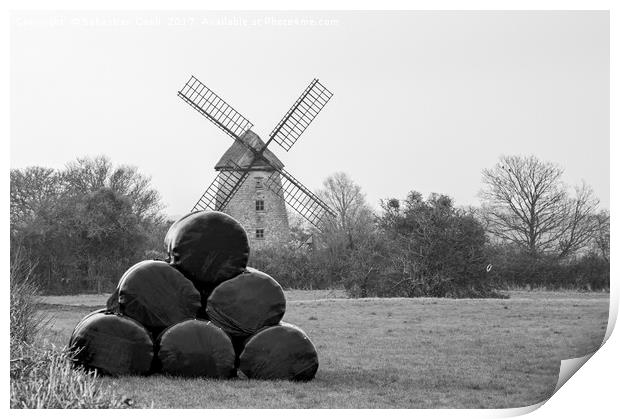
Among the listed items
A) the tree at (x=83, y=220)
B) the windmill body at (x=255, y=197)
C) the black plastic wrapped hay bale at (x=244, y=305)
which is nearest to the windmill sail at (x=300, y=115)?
the windmill body at (x=255, y=197)

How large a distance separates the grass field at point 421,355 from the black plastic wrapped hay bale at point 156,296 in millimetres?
568

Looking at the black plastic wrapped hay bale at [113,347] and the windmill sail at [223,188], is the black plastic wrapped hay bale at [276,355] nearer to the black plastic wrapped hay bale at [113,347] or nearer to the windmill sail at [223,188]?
the black plastic wrapped hay bale at [113,347]

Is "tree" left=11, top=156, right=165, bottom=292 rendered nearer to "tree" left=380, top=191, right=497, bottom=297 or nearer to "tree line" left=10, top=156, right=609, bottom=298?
"tree line" left=10, top=156, right=609, bottom=298

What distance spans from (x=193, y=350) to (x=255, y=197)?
15.9 m

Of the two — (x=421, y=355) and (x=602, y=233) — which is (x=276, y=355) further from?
(x=602, y=233)

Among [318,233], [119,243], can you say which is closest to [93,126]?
[119,243]

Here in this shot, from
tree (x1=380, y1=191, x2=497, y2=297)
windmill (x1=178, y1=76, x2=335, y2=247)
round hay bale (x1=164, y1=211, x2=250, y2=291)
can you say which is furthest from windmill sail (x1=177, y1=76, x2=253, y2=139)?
round hay bale (x1=164, y1=211, x2=250, y2=291)

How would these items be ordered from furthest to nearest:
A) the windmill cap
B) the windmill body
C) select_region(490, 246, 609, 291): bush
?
the windmill body, the windmill cap, select_region(490, 246, 609, 291): bush

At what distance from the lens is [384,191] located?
69.9 ft

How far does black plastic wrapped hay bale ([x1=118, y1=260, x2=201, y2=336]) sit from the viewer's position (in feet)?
29.0

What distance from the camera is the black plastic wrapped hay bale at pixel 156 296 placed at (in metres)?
8.85

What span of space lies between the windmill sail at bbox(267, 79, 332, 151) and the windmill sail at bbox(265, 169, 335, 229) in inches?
40.2

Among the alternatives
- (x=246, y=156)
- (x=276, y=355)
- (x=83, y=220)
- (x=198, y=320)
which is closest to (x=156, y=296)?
(x=198, y=320)

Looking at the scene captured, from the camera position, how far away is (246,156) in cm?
2442
